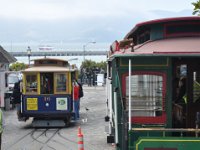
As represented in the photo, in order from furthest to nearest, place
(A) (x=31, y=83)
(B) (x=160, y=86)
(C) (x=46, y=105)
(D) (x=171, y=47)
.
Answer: (A) (x=31, y=83) → (C) (x=46, y=105) → (B) (x=160, y=86) → (D) (x=171, y=47)

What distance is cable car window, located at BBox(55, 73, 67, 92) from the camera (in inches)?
758

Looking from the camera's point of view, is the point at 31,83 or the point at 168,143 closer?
the point at 168,143

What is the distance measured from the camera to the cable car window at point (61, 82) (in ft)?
63.2

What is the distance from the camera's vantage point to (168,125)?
33.2 feet

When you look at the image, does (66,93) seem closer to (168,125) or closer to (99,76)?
(168,125)

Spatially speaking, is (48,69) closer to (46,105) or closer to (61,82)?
(61,82)

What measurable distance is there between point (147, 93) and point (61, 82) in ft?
31.1

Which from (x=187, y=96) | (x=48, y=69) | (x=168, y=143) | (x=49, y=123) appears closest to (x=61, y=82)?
(x=48, y=69)

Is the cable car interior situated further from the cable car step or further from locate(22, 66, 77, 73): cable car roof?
the cable car step

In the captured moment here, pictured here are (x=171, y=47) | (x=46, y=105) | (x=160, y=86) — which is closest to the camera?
(x=171, y=47)

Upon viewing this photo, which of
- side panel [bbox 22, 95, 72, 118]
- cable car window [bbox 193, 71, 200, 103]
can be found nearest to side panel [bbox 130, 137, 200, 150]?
cable car window [bbox 193, 71, 200, 103]

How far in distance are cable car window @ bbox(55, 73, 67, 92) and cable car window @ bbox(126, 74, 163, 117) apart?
9367 millimetres

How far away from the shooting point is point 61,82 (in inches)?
758

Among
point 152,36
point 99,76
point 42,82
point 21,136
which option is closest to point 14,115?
point 42,82
